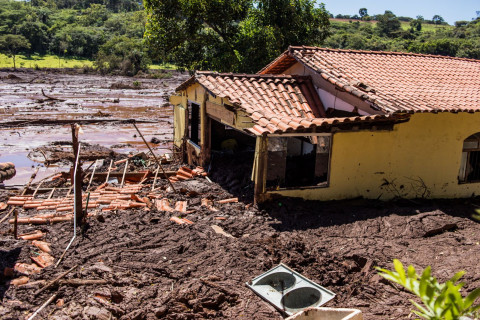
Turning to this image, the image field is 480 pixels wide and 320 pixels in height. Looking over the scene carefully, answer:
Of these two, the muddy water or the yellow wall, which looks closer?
the yellow wall

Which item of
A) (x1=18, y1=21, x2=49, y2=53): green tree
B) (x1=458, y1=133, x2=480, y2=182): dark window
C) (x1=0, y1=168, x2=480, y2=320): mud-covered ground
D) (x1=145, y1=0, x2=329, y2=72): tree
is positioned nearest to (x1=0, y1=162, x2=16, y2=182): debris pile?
(x1=0, y1=168, x2=480, y2=320): mud-covered ground

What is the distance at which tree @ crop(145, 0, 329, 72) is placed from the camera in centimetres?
2091

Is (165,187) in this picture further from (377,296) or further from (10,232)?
(377,296)

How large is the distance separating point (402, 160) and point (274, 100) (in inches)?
159

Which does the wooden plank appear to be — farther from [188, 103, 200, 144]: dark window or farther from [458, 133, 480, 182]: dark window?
[458, 133, 480, 182]: dark window

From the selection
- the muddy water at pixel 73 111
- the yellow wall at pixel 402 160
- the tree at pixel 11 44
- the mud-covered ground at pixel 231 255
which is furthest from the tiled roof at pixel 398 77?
the tree at pixel 11 44

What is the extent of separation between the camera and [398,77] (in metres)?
14.2

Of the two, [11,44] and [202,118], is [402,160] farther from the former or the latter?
[11,44]

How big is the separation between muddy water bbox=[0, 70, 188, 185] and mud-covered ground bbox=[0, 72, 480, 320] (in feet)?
28.3

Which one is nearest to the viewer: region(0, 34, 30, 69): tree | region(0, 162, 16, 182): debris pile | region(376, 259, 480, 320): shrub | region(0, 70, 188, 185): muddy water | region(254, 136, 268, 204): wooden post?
region(376, 259, 480, 320): shrub

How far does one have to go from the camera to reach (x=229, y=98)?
1177 cm

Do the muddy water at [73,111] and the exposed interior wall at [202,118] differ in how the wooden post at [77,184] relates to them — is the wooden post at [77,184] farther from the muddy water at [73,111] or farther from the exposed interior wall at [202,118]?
the muddy water at [73,111]

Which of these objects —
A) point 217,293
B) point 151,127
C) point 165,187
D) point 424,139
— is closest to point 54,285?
point 217,293

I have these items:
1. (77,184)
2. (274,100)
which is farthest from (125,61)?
(77,184)
